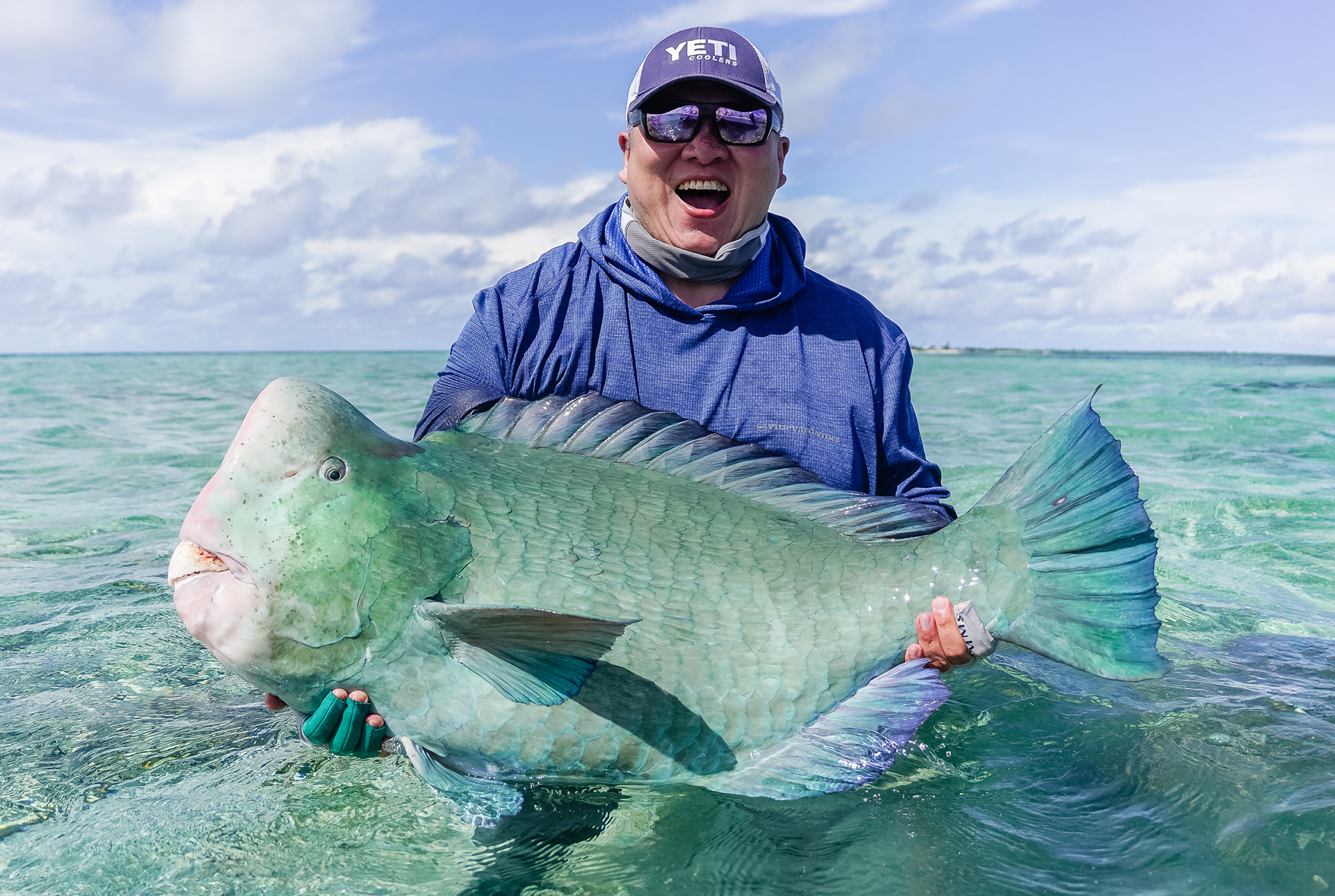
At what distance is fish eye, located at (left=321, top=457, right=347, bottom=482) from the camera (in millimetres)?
1905

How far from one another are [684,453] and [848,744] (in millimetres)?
825

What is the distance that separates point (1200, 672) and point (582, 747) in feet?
7.89

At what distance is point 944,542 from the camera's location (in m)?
2.21

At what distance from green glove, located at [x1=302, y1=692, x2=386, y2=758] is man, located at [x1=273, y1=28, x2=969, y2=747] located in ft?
3.88

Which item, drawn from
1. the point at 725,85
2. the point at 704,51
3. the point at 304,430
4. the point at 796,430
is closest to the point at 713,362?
the point at 796,430

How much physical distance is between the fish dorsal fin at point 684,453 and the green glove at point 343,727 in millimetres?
736

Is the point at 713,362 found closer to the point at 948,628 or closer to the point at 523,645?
the point at 948,628

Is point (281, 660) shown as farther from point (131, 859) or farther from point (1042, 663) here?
point (1042, 663)

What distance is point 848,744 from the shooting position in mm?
2086

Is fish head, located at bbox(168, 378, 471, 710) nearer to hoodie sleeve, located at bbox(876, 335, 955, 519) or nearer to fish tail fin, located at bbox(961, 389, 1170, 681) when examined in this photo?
fish tail fin, located at bbox(961, 389, 1170, 681)

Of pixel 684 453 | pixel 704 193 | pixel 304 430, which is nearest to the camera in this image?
pixel 304 430

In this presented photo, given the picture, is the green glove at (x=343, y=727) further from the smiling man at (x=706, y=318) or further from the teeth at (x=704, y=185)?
the teeth at (x=704, y=185)

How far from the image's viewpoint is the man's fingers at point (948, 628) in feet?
6.98

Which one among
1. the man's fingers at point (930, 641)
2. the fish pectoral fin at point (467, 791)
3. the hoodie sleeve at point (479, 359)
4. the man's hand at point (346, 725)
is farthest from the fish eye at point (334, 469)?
the man's fingers at point (930, 641)
